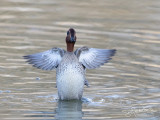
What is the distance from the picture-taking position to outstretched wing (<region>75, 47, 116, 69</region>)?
1059 centimetres

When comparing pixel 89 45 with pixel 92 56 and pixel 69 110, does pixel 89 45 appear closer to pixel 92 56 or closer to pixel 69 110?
pixel 92 56

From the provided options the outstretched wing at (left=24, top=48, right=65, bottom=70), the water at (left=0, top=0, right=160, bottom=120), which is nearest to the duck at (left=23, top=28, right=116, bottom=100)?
the outstretched wing at (left=24, top=48, right=65, bottom=70)

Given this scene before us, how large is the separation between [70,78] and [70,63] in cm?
29

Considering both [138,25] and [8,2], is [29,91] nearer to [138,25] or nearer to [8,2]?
[138,25]

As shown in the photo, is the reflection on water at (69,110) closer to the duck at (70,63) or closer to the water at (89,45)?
the water at (89,45)

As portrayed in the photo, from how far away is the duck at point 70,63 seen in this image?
1008cm

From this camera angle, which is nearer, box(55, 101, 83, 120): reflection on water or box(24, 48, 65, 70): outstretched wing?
box(55, 101, 83, 120): reflection on water

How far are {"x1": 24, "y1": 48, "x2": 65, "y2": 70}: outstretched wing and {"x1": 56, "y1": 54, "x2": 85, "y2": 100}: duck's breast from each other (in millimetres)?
282

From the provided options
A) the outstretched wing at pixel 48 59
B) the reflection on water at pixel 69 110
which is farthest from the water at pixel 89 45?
the outstretched wing at pixel 48 59

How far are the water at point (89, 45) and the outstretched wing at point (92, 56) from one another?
581mm

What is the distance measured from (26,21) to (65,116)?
8512mm

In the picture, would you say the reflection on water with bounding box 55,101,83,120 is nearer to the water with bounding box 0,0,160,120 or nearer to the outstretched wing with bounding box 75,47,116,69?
the water with bounding box 0,0,160,120

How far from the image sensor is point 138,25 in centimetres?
1731

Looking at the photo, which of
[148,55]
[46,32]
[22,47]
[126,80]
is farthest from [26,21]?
[126,80]
